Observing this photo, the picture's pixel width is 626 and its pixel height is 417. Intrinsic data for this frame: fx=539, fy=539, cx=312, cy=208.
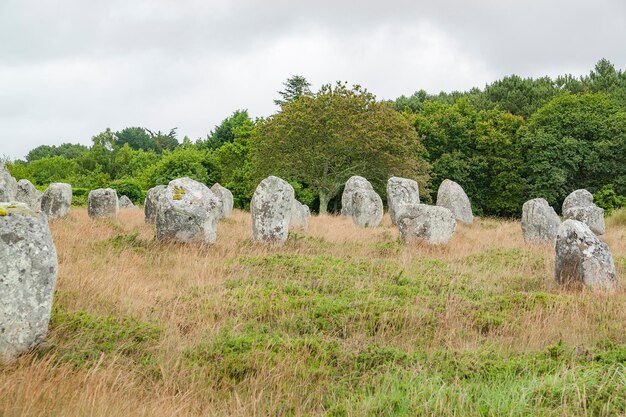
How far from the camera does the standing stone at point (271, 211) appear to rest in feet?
45.7

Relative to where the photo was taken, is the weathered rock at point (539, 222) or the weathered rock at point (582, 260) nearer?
the weathered rock at point (582, 260)

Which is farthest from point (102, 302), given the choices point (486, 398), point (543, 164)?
point (543, 164)

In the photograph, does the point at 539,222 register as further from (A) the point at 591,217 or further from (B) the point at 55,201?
(B) the point at 55,201

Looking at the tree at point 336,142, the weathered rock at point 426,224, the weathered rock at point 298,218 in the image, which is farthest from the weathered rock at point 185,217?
the tree at point 336,142

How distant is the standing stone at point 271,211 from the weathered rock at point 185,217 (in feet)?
3.95

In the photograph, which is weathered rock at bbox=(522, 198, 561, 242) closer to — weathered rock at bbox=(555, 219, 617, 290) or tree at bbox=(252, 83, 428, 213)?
weathered rock at bbox=(555, 219, 617, 290)

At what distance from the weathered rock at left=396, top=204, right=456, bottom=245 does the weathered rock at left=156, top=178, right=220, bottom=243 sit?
18.2 feet

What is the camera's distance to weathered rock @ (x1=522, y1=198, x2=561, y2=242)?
1633 cm

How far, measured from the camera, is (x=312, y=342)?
5.98 m

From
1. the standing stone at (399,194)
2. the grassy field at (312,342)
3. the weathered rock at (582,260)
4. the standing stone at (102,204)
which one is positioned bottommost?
the grassy field at (312,342)

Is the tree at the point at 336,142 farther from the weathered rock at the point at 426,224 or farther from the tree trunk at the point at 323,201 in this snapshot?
the weathered rock at the point at 426,224

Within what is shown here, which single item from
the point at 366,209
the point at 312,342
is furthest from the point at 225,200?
the point at 312,342

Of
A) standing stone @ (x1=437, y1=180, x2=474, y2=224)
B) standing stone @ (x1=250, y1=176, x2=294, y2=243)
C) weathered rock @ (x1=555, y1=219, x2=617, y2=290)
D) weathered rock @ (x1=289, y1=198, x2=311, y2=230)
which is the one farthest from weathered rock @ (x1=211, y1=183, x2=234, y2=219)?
weathered rock @ (x1=555, y1=219, x2=617, y2=290)

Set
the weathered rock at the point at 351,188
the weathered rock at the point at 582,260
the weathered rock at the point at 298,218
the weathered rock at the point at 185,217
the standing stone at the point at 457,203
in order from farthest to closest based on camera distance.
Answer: the weathered rock at the point at 351,188 < the standing stone at the point at 457,203 < the weathered rock at the point at 298,218 < the weathered rock at the point at 185,217 < the weathered rock at the point at 582,260
